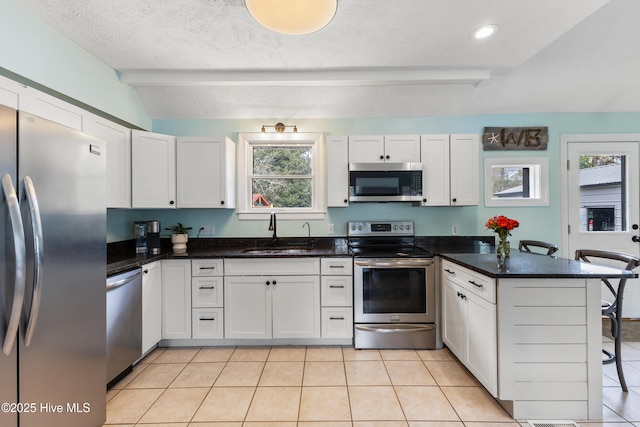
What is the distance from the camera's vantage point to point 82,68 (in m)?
2.24

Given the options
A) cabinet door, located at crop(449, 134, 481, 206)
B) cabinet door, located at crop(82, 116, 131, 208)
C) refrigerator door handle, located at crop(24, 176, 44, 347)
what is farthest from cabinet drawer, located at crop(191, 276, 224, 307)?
cabinet door, located at crop(449, 134, 481, 206)

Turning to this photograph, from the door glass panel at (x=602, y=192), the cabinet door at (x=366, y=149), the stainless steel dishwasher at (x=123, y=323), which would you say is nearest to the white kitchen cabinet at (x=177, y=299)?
the stainless steel dishwasher at (x=123, y=323)

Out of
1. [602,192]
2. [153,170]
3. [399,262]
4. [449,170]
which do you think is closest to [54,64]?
[153,170]

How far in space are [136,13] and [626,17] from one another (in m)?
3.71

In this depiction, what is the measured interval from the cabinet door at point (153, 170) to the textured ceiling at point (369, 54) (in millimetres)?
545

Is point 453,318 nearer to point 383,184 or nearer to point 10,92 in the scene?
point 383,184

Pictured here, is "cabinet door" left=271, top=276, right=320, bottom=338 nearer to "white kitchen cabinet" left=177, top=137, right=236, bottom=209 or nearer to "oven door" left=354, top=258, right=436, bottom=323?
"oven door" left=354, top=258, right=436, bottom=323

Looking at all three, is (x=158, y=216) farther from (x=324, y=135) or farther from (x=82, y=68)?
(x=324, y=135)

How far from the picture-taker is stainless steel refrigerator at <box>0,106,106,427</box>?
3.45ft

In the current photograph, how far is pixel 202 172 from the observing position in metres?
2.95

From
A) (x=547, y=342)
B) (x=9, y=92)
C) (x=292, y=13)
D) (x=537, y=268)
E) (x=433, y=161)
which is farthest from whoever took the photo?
(x=433, y=161)

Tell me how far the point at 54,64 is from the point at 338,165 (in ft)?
7.89

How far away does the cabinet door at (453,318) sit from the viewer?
7.18ft

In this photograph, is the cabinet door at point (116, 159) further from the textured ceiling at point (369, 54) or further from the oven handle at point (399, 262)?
the oven handle at point (399, 262)
